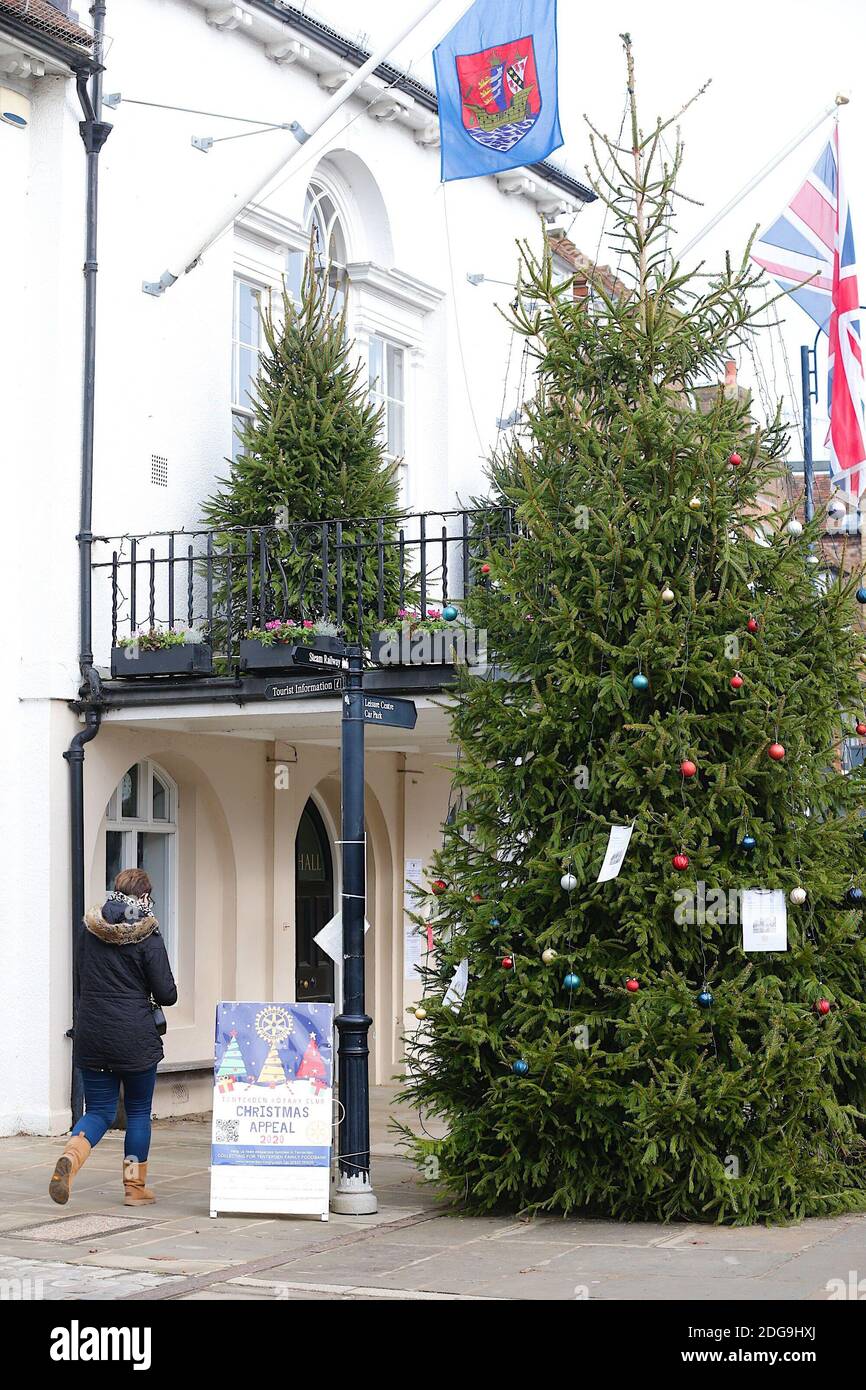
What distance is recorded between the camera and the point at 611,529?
364 inches

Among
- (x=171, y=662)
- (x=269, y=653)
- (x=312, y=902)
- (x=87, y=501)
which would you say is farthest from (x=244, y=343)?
(x=312, y=902)

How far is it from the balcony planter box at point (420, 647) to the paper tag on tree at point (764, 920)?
Result: 3.76 metres

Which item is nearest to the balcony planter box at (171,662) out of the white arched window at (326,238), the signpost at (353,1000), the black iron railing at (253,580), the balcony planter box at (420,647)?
the black iron railing at (253,580)

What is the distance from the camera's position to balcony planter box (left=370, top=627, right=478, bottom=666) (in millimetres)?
12297

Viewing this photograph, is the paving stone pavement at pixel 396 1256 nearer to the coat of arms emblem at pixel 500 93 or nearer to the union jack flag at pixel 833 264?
the union jack flag at pixel 833 264

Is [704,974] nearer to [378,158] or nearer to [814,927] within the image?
[814,927]

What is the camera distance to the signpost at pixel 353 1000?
9578mm

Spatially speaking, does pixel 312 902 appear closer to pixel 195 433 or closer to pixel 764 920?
pixel 195 433

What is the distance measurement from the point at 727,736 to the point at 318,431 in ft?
18.3

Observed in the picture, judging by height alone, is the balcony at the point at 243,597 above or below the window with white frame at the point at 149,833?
above

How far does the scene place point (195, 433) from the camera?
14188mm

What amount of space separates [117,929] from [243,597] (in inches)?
168

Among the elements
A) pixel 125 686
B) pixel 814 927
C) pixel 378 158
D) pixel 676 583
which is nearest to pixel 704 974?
pixel 814 927
